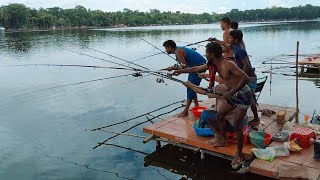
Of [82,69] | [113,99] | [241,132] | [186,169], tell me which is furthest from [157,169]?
[82,69]

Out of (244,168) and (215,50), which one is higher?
(215,50)

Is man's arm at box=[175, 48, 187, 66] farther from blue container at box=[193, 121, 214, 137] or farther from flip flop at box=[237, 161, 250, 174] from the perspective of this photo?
flip flop at box=[237, 161, 250, 174]

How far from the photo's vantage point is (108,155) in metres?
8.21

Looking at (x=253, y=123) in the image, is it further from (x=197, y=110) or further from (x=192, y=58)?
(x=192, y=58)

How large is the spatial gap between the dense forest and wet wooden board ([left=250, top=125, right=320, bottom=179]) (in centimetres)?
10779

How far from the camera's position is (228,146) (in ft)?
20.9

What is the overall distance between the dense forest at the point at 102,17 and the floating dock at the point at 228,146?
347 ft

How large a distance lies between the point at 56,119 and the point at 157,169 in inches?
207

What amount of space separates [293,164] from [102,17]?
129m

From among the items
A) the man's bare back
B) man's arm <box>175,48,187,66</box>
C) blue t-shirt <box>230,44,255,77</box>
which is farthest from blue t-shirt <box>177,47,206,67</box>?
the man's bare back

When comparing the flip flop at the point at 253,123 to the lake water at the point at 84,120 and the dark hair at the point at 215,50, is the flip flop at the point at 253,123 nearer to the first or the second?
the lake water at the point at 84,120

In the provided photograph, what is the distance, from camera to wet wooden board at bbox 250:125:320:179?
5.38 m

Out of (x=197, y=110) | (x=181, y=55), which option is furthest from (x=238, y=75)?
(x=197, y=110)

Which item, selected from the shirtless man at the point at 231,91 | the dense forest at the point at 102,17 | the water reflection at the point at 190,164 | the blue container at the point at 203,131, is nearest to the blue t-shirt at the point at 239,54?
the shirtless man at the point at 231,91
